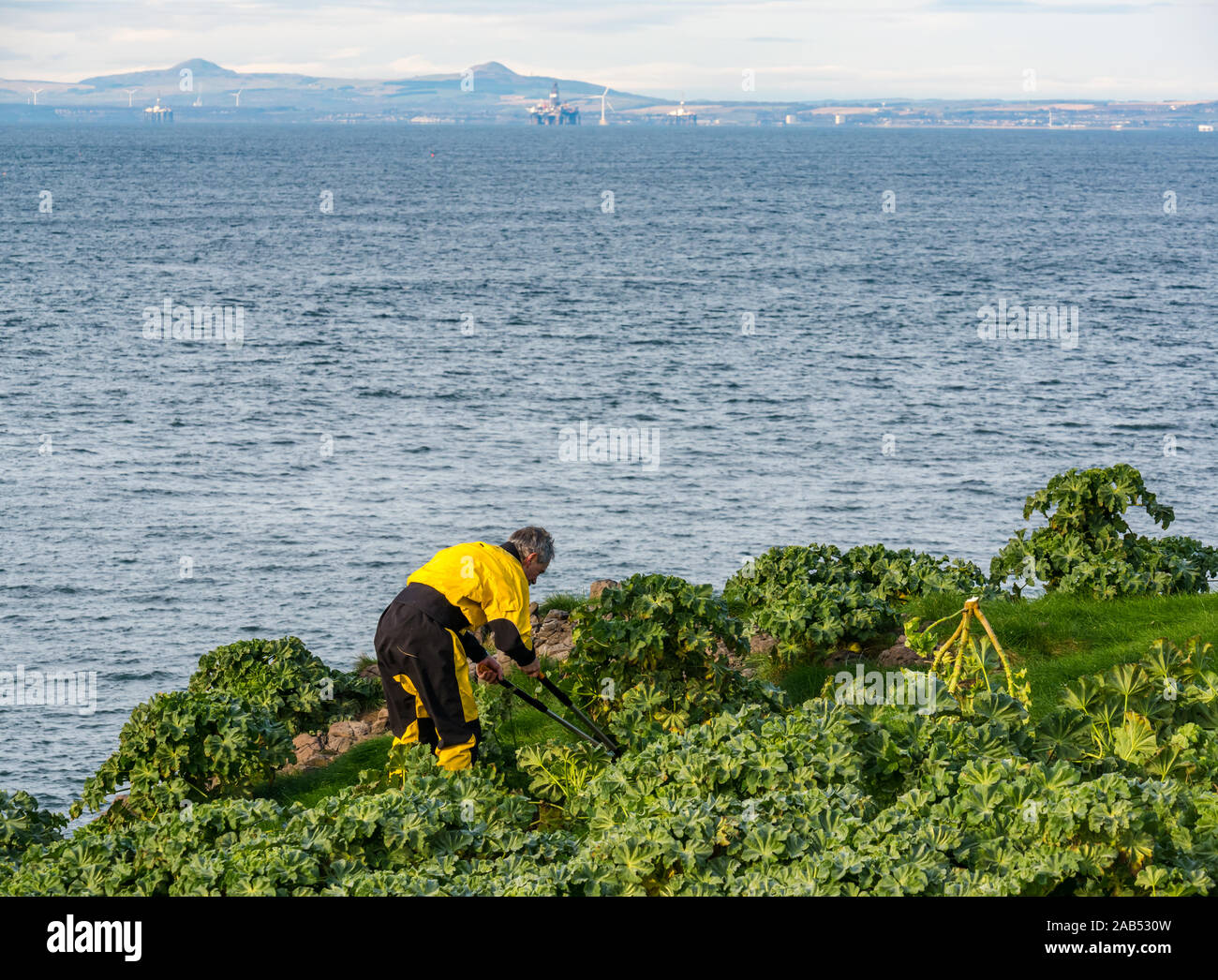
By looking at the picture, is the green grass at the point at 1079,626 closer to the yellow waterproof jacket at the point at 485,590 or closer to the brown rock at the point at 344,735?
the yellow waterproof jacket at the point at 485,590

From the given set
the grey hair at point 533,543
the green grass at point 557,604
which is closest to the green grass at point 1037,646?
the grey hair at point 533,543

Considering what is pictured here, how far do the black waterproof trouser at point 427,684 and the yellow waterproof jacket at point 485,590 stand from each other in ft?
0.64

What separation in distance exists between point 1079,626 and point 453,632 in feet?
26.1

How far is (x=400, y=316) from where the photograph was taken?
229 ft

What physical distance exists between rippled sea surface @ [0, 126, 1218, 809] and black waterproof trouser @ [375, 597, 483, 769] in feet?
39.0

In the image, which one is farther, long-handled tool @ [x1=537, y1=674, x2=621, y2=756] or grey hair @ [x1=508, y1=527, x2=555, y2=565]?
long-handled tool @ [x1=537, y1=674, x2=621, y2=756]

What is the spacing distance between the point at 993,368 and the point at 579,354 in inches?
745

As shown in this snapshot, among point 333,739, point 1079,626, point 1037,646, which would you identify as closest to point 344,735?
point 333,739

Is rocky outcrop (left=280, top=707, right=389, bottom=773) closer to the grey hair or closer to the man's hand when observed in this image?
the man's hand

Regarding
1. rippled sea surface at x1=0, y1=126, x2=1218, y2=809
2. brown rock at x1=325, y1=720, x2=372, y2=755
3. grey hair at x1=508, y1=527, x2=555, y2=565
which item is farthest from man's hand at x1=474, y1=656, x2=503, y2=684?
rippled sea surface at x1=0, y1=126, x2=1218, y2=809

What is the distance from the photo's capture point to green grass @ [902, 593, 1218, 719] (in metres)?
13.4

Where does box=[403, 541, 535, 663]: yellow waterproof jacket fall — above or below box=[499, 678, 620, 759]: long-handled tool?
above

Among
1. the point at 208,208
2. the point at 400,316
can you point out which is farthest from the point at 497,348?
the point at 208,208

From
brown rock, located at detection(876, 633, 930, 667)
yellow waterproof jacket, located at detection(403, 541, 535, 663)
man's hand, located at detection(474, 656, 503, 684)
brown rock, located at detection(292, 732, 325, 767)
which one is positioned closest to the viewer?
yellow waterproof jacket, located at detection(403, 541, 535, 663)
